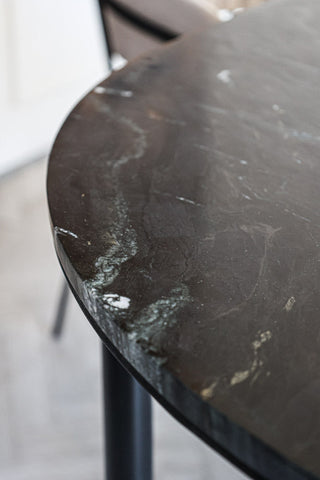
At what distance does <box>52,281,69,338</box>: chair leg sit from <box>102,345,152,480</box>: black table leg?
0.70 meters

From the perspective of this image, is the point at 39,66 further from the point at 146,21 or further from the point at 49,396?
the point at 49,396

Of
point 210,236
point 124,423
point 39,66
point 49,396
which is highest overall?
point 210,236

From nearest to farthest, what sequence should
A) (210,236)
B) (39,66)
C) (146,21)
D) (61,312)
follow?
(210,236)
(146,21)
(61,312)
(39,66)

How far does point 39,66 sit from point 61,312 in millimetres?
925

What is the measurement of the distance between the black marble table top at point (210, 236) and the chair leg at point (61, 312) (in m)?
0.65

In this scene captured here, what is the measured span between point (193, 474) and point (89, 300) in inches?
28.1

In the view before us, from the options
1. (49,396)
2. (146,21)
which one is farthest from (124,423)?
(146,21)

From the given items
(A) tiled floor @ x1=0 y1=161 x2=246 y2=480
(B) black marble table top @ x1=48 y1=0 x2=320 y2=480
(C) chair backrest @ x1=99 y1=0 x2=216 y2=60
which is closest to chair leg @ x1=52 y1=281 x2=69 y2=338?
(A) tiled floor @ x1=0 y1=161 x2=246 y2=480

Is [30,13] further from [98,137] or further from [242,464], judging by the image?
[242,464]

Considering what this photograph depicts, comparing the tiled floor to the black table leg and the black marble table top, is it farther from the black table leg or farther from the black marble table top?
the black marble table top

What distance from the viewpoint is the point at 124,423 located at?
460 mm

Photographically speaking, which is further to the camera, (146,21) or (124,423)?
(146,21)

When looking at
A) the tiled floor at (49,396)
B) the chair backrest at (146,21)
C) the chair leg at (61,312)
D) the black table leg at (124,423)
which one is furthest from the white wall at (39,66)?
the black table leg at (124,423)

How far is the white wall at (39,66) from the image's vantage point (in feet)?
5.57
